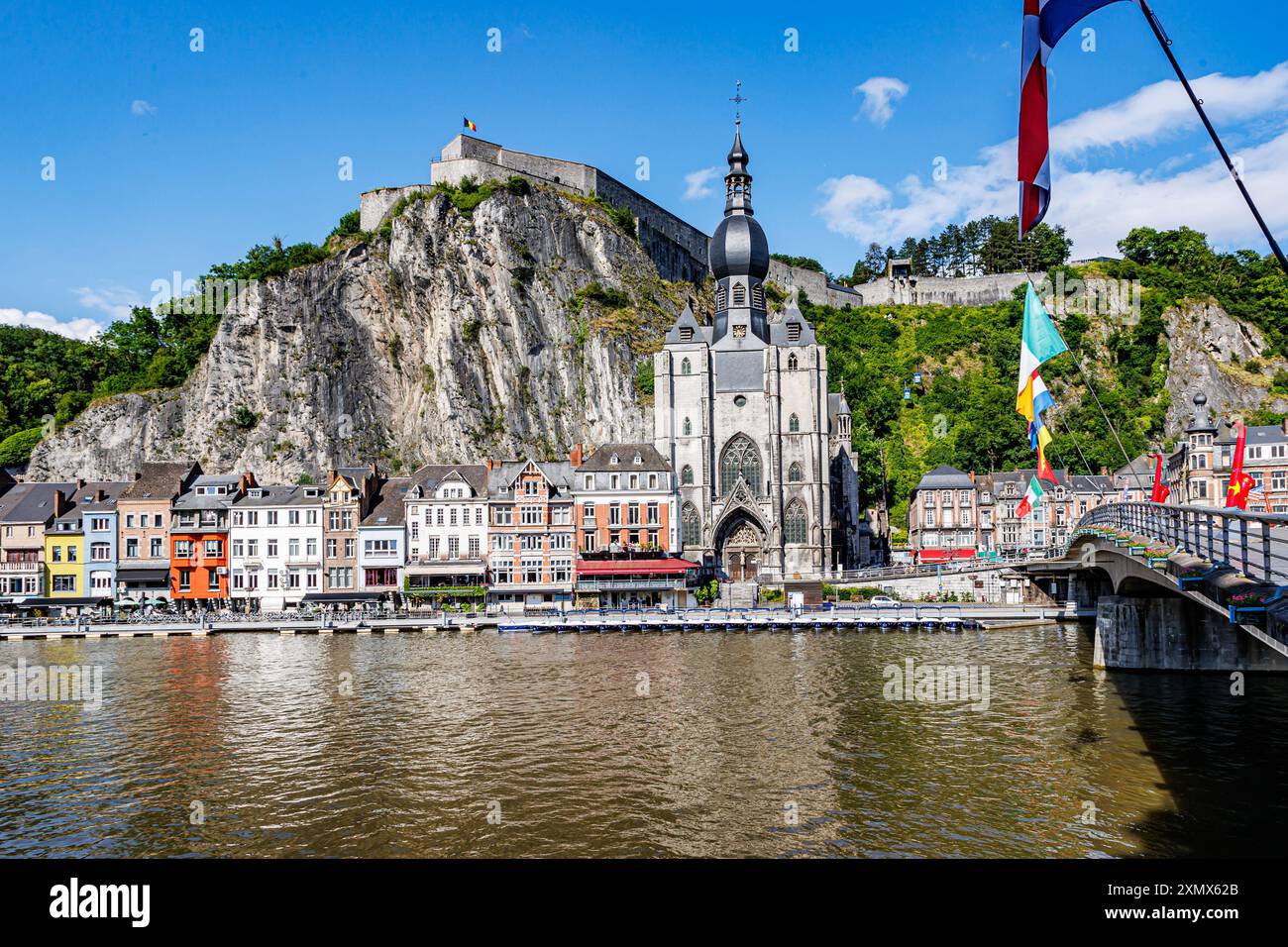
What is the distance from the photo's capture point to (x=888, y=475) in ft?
326

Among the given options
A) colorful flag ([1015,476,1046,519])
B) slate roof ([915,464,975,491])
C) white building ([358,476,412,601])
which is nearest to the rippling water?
colorful flag ([1015,476,1046,519])

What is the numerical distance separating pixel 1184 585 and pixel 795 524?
52852mm

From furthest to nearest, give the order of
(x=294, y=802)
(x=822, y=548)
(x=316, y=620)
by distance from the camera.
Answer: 1. (x=822, y=548)
2. (x=316, y=620)
3. (x=294, y=802)

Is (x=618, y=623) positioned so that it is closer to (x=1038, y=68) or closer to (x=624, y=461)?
(x=624, y=461)

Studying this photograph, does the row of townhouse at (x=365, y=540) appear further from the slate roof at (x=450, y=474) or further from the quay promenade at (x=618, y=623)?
the quay promenade at (x=618, y=623)

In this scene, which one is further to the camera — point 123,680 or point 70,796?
point 123,680

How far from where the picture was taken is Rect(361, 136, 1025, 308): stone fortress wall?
103 metres

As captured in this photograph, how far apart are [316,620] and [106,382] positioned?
5660 cm

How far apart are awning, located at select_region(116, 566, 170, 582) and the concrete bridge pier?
196 feet

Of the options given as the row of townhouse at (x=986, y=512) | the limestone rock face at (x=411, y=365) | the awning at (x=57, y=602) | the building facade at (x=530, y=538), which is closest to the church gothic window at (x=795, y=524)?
the row of townhouse at (x=986, y=512)
